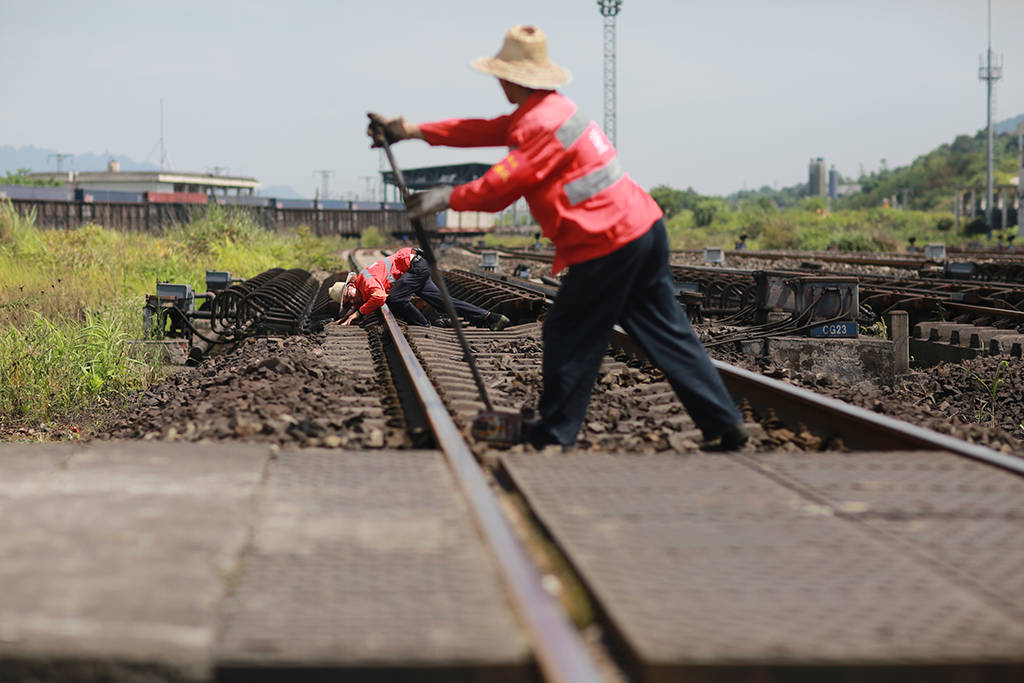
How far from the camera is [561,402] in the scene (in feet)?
14.8

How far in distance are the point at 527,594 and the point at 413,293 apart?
7538 millimetres

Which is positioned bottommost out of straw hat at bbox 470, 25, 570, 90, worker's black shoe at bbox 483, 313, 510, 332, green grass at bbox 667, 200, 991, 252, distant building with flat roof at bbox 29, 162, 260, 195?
worker's black shoe at bbox 483, 313, 510, 332

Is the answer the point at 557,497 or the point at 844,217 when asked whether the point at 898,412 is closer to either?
the point at 557,497

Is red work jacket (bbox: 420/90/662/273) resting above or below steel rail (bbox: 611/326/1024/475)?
above

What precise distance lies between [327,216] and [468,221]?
13.7m

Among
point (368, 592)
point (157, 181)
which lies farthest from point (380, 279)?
point (157, 181)

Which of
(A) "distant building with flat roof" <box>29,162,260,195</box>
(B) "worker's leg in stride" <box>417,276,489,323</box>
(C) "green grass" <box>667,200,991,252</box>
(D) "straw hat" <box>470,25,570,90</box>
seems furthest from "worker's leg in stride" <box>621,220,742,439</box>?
(A) "distant building with flat roof" <box>29,162,260,195</box>

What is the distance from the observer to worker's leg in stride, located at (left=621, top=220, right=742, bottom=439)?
4.60m

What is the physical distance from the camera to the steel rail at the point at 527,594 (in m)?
2.05

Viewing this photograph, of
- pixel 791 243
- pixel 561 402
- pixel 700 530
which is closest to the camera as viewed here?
pixel 700 530

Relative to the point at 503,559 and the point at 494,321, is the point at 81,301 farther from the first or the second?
the point at 503,559

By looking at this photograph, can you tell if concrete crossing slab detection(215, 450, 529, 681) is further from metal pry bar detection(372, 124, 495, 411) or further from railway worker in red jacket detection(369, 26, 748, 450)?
metal pry bar detection(372, 124, 495, 411)

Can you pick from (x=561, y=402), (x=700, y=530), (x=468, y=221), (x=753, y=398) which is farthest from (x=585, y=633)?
(x=468, y=221)

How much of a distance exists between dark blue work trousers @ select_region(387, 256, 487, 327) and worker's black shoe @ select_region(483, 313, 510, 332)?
0.07m
